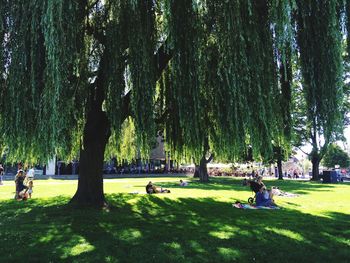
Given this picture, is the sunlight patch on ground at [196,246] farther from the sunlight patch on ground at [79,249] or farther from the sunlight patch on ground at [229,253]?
the sunlight patch on ground at [79,249]

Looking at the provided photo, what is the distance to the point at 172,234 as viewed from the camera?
28.1 ft

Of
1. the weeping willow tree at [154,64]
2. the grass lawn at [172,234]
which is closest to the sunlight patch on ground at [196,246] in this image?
the grass lawn at [172,234]

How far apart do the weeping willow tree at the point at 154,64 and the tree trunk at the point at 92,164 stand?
2972 mm

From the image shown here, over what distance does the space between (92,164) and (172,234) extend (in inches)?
186

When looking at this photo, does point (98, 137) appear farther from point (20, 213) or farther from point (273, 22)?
point (273, 22)

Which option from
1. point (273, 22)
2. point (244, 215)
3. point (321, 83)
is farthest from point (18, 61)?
point (244, 215)

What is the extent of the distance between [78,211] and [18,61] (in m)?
5.71

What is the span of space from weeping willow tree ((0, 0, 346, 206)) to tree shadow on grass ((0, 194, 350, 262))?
6.26ft

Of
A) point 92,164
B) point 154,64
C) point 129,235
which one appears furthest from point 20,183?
point 154,64

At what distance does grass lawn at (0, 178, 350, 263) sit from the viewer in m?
6.81

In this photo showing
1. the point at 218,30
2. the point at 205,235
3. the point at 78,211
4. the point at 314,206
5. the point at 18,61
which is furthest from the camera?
the point at 314,206

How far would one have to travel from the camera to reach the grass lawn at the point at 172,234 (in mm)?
6809

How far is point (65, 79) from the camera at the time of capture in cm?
734

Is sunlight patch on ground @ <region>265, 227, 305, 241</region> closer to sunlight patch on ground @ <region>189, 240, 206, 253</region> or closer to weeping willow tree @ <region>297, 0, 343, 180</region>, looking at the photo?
weeping willow tree @ <region>297, 0, 343, 180</region>
